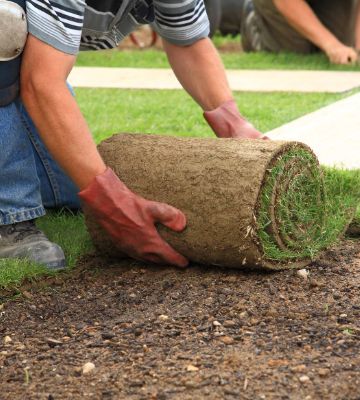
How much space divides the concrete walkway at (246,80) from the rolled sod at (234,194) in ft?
10.8

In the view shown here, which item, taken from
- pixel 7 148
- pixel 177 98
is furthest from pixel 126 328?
pixel 177 98

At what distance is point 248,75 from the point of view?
725 centimetres

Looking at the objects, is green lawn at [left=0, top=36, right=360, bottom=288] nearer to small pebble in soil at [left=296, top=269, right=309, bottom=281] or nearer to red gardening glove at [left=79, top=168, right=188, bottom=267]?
red gardening glove at [left=79, top=168, right=188, bottom=267]

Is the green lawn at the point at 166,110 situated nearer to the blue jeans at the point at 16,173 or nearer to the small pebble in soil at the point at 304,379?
the blue jeans at the point at 16,173

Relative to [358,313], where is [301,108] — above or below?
below

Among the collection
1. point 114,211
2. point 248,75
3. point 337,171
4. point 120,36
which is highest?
point 120,36

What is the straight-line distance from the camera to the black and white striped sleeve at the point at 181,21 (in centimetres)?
349

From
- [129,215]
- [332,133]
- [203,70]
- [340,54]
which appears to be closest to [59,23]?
[129,215]

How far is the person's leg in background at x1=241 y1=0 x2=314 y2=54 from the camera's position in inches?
321

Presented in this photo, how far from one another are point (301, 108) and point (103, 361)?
3587 millimetres

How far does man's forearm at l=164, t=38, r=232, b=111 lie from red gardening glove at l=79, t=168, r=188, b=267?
2.58 feet

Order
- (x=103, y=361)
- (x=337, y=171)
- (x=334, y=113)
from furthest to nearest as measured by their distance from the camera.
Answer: (x=334, y=113)
(x=337, y=171)
(x=103, y=361)

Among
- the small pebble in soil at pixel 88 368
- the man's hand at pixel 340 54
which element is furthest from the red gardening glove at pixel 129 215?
the man's hand at pixel 340 54

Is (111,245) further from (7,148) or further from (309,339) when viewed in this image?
(309,339)
